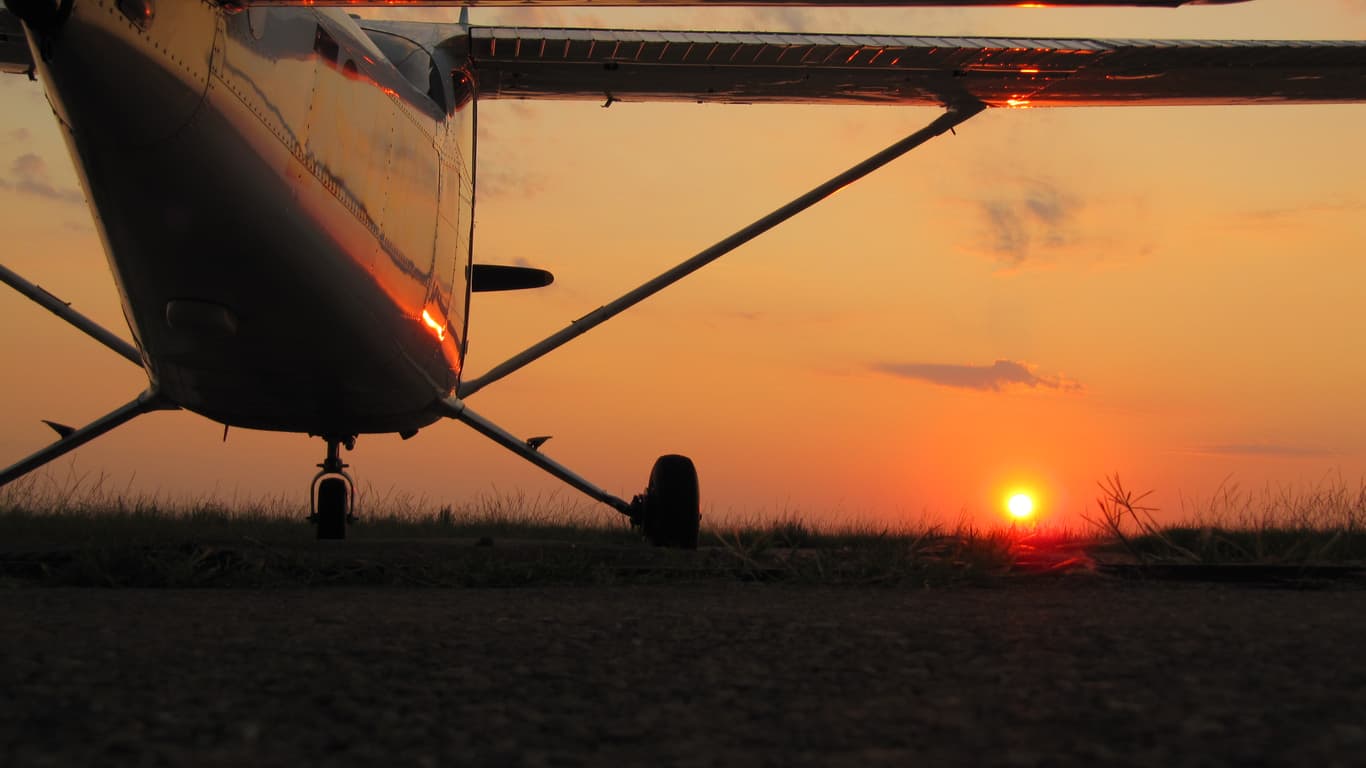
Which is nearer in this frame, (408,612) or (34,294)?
(408,612)

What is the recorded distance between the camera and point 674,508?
8.77 m

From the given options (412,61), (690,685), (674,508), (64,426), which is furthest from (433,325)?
(690,685)

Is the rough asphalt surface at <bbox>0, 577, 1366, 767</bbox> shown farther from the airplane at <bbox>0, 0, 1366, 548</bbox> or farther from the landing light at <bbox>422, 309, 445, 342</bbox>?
the landing light at <bbox>422, 309, 445, 342</bbox>

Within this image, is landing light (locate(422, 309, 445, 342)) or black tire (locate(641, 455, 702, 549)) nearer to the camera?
landing light (locate(422, 309, 445, 342))

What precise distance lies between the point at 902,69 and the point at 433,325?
4.05 m

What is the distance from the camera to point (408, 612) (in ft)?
10.8

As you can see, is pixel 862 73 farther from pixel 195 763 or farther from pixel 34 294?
pixel 195 763

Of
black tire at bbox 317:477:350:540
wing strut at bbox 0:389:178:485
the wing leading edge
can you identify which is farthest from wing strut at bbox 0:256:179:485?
the wing leading edge

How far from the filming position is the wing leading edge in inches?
345

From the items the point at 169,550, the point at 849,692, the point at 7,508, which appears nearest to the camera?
the point at 849,692

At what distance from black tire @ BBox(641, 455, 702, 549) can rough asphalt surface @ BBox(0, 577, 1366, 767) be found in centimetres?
535

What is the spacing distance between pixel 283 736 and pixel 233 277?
148 inches

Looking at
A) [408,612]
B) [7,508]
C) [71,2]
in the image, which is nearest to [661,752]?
[408,612]

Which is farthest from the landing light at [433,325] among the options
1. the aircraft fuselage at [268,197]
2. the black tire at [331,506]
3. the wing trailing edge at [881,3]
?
the wing trailing edge at [881,3]
